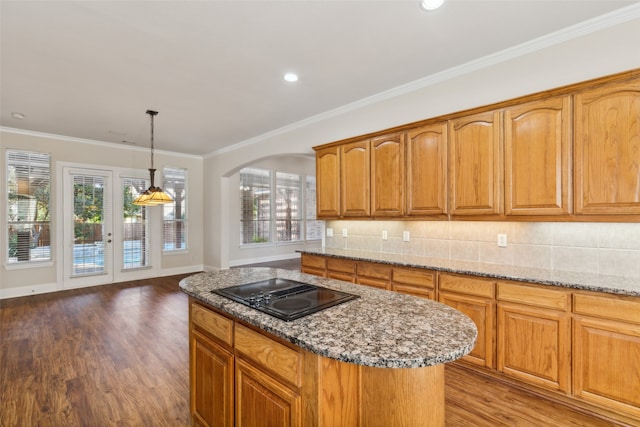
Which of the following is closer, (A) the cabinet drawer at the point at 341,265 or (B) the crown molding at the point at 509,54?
(B) the crown molding at the point at 509,54

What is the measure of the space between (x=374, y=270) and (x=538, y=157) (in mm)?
1790

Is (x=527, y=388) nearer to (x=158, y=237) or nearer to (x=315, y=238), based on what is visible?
(x=158, y=237)

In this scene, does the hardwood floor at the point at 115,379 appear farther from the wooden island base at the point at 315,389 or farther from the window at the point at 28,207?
the window at the point at 28,207

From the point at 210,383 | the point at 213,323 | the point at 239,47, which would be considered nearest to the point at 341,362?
the point at 213,323

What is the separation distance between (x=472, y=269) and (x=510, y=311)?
41 centimetres

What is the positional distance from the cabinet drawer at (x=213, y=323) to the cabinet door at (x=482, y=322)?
196 cm

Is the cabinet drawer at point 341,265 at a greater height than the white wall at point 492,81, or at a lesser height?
lesser

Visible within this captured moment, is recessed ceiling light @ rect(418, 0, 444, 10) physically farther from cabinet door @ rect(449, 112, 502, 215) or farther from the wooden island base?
the wooden island base

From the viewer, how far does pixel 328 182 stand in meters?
4.06

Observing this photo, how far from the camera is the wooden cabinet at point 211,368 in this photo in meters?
1.66

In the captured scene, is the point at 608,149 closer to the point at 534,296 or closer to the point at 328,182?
the point at 534,296

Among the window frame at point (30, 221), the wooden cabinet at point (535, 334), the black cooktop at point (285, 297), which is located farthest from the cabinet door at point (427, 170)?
the window frame at point (30, 221)

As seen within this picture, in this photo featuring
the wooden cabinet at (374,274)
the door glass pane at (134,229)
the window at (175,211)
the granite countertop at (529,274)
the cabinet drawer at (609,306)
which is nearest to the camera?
the cabinet drawer at (609,306)

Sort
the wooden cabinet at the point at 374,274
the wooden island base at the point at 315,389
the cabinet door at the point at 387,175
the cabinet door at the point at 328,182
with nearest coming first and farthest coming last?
the wooden island base at the point at 315,389 → the wooden cabinet at the point at 374,274 → the cabinet door at the point at 387,175 → the cabinet door at the point at 328,182
